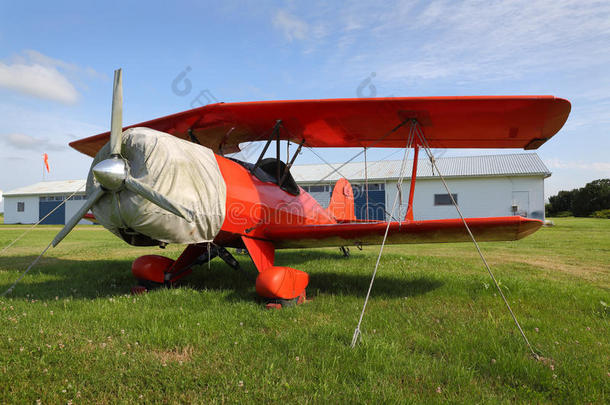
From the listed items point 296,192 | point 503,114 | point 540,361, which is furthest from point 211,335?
point 503,114

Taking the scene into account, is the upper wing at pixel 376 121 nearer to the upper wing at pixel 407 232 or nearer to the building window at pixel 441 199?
the upper wing at pixel 407 232

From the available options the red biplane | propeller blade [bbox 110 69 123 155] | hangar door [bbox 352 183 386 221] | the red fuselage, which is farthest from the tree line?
propeller blade [bbox 110 69 123 155]

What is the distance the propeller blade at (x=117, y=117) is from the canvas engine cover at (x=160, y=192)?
14cm

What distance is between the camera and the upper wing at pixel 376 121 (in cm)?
466

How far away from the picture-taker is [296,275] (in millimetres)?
4789

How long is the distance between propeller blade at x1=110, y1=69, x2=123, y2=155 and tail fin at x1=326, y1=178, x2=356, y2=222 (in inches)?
227

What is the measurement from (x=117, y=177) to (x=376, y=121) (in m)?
3.79

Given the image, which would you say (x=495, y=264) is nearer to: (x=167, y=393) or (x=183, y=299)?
(x=183, y=299)

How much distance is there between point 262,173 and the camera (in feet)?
19.4

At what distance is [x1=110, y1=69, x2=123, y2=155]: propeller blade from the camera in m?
→ 3.86

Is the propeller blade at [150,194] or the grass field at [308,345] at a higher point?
the propeller blade at [150,194]

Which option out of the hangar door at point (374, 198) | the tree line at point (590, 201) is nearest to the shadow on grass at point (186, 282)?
the hangar door at point (374, 198)

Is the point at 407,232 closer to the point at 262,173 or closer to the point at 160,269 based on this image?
the point at 262,173

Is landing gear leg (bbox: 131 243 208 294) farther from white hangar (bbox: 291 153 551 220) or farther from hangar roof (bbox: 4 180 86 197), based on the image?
hangar roof (bbox: 4 180 86 197)
